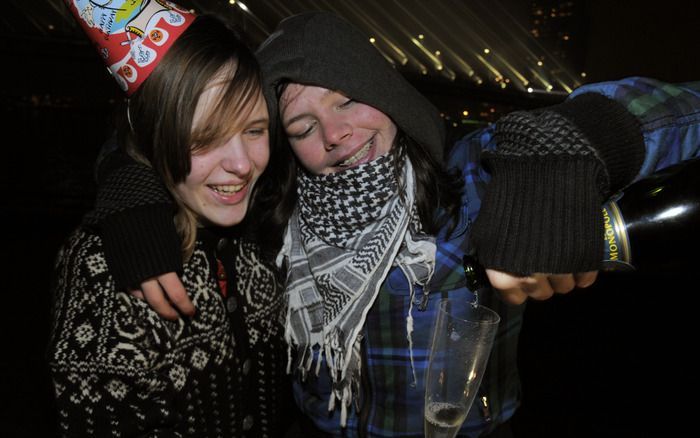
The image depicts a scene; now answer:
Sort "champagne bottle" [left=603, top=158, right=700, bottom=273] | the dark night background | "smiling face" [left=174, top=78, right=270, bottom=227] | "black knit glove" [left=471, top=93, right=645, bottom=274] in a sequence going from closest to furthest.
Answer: "black knit glove" [left=471, top=93, right=645, bottom=274] < "champagne bottle" [left=603, top=158, right=700, bottom=273] < "smiling face" [left=174, top=78, right=270, bottom=227] < the dark night background

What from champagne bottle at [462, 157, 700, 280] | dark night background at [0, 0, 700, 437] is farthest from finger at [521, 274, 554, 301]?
dark night background at [0, 0, 700, 437]

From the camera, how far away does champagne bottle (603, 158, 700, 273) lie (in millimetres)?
1088

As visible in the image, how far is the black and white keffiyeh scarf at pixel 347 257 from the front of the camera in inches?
56.3

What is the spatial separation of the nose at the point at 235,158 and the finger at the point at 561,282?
0.83m

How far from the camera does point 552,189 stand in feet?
2.88

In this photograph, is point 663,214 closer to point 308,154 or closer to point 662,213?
point 662,213

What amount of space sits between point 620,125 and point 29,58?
15.4 feet

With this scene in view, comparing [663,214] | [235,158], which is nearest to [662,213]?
[663,214]

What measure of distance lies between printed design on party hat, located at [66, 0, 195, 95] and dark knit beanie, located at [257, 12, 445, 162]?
0.28 m

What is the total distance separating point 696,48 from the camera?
14.3ft

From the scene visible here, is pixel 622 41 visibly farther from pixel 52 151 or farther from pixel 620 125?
pixel 52 151

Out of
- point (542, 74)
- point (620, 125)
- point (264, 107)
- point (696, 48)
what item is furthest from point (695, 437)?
point (542, 74)

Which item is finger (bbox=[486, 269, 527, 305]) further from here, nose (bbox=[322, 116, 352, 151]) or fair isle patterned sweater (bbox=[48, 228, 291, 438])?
fair isle patterned sweater (bbox=[48, 228, 291, 438])

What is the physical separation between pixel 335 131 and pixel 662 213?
837mm
